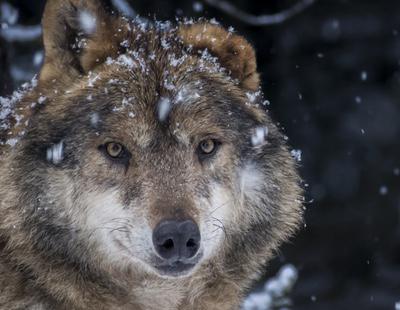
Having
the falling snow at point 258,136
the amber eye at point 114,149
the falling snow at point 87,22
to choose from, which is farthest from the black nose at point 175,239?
the falling snow at point 87,22

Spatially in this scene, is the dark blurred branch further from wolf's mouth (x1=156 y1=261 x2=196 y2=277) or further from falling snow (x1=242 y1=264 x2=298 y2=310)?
wolf's mouth (x1=156 y1=261 x2=196 y2=277)

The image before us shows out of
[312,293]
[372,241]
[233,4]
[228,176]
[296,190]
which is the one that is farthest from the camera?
[372,241]

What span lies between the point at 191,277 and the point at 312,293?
572cm

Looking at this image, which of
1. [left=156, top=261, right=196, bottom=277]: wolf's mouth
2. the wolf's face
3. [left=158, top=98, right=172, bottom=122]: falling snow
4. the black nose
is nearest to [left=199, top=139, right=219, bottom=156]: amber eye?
the wolf's face

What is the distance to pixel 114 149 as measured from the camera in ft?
13.3

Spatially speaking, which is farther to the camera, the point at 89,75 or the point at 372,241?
the point at 372,241

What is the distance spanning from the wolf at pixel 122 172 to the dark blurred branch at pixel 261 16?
386cm

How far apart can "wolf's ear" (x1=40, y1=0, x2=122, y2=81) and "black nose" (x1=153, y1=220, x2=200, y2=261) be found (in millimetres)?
958

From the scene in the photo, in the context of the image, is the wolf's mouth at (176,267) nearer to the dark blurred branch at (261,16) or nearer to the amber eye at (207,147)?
the amber eye at (207,147)

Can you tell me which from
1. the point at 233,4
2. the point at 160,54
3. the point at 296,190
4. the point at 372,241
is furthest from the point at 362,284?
the point at 160,54

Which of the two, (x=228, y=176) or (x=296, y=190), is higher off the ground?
(x=228, y=176)

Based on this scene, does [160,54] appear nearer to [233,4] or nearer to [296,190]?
[296,190]

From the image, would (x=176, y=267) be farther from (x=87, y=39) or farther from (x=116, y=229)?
(x=87, y=39)

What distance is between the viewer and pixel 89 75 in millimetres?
4219
